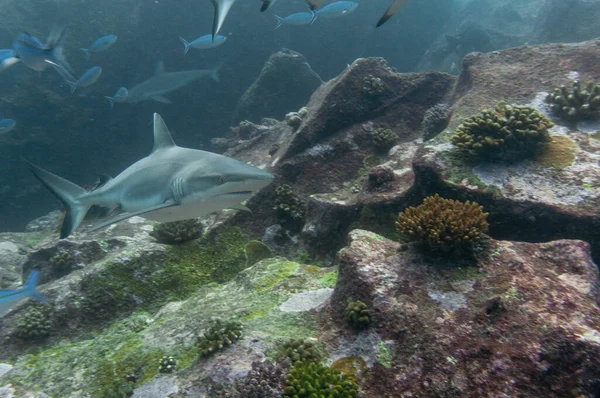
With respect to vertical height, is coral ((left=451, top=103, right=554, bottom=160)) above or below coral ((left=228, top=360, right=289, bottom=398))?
above

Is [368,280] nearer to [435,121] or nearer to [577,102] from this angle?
[435,121]

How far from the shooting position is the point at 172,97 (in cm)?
1914

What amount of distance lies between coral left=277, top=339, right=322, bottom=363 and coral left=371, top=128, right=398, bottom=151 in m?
6.01

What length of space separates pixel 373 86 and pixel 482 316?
7.27 metres

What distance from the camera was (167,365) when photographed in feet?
13.7

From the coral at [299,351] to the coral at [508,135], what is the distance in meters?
4.34

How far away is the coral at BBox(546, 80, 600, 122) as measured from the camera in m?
6.65

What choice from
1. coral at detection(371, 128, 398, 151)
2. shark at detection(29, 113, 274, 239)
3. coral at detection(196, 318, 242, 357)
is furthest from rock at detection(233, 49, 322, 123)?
coral at detection(196, 318, 242, 357)

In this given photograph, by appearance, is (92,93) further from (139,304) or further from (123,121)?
(139,304)

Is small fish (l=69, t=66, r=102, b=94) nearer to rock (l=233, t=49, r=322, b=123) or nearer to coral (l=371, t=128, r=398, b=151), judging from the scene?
rock (l=233, t=49, r=322, b=123)

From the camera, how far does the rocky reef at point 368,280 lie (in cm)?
354

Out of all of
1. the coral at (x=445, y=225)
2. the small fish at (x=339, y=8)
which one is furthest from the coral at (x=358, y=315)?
the small fish at (x=339, y=8)

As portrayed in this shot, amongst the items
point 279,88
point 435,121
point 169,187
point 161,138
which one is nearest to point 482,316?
point 169,187

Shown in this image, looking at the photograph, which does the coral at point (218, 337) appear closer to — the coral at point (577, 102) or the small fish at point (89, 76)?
the coral at point (577, 102)
